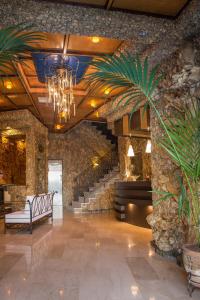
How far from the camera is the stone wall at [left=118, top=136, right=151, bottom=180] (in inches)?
438

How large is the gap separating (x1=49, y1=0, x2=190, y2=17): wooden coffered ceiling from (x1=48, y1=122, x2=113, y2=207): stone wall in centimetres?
1068

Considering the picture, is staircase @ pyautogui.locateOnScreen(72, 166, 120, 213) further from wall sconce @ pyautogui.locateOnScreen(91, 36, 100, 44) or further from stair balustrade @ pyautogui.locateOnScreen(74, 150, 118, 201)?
wall sconce @ pyautogui.locateOnScreen(91, 36, 100, 44)

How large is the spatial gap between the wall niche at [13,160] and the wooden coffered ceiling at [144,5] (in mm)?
9595

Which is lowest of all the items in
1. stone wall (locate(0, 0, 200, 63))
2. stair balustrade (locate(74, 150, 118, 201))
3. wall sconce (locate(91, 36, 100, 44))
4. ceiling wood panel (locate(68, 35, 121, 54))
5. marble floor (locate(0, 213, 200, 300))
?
marble floor (locate(0, 213, 200, 300))

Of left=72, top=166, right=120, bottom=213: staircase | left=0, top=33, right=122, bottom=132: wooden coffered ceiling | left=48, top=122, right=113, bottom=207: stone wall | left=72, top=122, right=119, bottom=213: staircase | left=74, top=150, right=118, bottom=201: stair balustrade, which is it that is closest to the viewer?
left=0, top=33, right=122, bottom=132: wooden coffered ceiling

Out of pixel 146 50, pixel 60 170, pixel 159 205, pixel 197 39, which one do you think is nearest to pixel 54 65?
pixel 146 50

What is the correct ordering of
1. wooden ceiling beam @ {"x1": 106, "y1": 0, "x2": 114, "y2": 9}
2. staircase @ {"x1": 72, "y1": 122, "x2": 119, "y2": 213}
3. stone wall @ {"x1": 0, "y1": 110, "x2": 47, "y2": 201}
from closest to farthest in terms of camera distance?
wooden ceiling beam @ {"x1": 106, "y1": 0, "x2": 114, "y2": 9}, stone wall @ {"x1": 0, "y1": 110, "x2": 47, "y2": 201}, staircase @ {"x1": 72, "y1": 122, "x2": 119, "y2": 213}

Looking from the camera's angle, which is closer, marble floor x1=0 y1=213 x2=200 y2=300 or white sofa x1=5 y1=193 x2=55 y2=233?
marble floor x1=0 y1=213 x2=200 y2=300

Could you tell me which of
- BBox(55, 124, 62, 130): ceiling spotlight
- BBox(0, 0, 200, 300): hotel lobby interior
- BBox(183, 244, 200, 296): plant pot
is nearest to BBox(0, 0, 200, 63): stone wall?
BBox(0, 0, 200, 300): hotel lobby interior

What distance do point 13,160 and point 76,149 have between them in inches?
128

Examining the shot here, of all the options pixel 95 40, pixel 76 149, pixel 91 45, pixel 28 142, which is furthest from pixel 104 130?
pixel 95 40

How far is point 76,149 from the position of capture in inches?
561

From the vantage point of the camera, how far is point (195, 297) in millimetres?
3182

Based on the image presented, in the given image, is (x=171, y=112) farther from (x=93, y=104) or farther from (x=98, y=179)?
(x=98, y=179)
